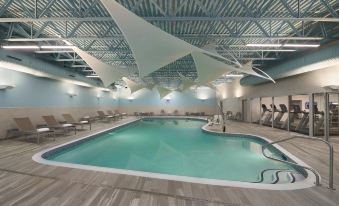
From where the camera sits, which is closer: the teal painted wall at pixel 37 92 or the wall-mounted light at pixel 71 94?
the teal painted wall at pixel 37 92

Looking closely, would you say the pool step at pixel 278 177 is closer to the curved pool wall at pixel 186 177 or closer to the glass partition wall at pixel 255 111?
the curved pool wall at pixel 186 177

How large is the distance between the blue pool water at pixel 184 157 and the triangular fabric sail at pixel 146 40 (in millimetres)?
→ 2702

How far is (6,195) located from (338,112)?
1169 cm

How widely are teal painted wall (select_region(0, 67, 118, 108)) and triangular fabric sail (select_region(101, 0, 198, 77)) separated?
6027 millimetres

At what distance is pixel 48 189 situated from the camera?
130 inches

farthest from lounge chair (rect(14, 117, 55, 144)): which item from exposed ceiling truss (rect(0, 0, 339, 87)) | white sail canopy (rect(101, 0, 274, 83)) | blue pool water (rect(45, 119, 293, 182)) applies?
white sail canopy (rect(101, 0, 274, 83))

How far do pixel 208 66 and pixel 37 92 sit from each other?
26.7 ft

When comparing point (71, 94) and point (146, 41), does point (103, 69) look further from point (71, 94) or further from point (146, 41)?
point (71, 94)

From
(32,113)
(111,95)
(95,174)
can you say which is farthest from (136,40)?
(111,95)

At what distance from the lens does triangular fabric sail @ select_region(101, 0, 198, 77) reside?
13.7 ft

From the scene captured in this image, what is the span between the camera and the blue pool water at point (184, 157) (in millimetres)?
5707

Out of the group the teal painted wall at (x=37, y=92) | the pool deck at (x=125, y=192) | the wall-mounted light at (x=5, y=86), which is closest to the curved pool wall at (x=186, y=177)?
the pool deck at (x=125, y=192)

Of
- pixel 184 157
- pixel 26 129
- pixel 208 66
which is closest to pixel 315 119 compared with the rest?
pixel 208 66

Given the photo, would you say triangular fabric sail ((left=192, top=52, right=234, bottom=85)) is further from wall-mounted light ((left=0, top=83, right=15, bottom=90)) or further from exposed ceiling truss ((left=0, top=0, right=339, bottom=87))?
wall-mounted light ((left=0, top=83, right=15, bottom=90))
